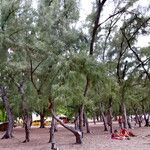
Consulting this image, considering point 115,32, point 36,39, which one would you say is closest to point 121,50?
point 115,32

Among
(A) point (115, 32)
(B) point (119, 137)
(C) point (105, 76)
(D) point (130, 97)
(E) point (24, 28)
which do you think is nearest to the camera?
(E) point (24, 28)

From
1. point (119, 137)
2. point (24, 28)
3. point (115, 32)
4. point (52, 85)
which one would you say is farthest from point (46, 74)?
point (115, 32)

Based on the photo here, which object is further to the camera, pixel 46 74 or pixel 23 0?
pixel 46 74

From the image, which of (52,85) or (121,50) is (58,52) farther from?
(121,50)

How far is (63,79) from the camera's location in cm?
1980

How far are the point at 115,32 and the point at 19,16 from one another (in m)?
12.9

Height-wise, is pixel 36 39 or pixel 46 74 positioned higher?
pixel 36 39

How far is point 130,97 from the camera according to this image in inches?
1459

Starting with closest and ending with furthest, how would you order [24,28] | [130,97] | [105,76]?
[24,28]
[105,76]
[130,97]

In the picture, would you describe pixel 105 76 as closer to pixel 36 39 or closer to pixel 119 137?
pixel 36 39

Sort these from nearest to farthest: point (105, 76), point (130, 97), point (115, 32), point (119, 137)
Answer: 1. point (105, 76)
2. point (119, 137)
3. point (115, 32)
4. point (130, 97)

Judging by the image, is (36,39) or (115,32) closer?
(36,39)

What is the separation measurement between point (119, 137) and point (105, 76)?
224 inches

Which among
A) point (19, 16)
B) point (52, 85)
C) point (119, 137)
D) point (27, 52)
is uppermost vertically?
point (19, 16)
